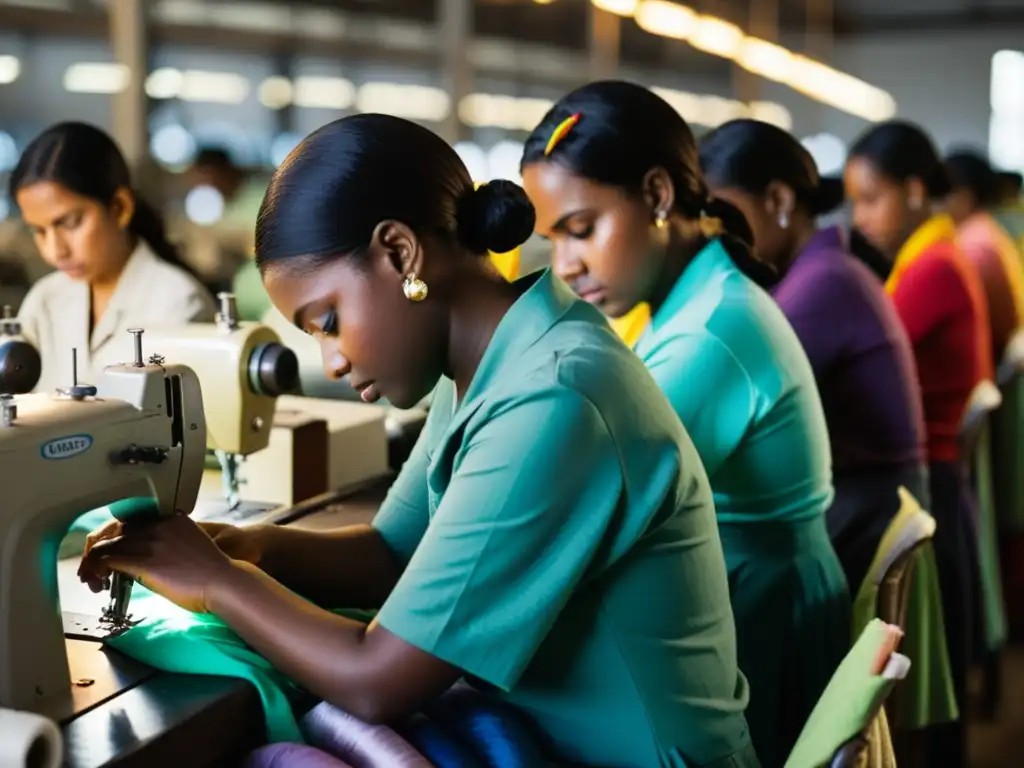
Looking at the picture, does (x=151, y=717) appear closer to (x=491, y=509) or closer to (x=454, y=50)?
(x=491, y=509)

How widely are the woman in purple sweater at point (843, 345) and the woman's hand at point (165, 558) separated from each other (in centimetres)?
146

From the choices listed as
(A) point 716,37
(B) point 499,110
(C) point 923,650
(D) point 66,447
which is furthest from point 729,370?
(A) point 716,37

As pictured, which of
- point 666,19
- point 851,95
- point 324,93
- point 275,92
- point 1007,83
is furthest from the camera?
point 851,95

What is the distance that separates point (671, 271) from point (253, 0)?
9.19 feet

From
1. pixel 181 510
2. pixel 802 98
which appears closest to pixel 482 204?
pixel 181 510

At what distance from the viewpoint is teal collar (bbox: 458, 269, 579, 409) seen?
4.19 feet

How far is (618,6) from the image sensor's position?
641cm

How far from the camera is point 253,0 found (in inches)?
169

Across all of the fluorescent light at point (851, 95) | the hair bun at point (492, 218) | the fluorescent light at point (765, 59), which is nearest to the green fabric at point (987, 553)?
the hair bun at point (492, 218)

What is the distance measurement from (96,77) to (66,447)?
2767mm

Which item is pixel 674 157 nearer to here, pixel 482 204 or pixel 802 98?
pixel 482 204

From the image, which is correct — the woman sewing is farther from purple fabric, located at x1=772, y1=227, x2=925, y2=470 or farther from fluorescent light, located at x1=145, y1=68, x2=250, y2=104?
fluorescent light, located at x1=145, y1=68, x2=250, y2=104

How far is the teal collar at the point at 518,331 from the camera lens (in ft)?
4.19

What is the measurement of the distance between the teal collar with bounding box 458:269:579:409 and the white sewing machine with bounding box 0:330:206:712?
0.32 meters
